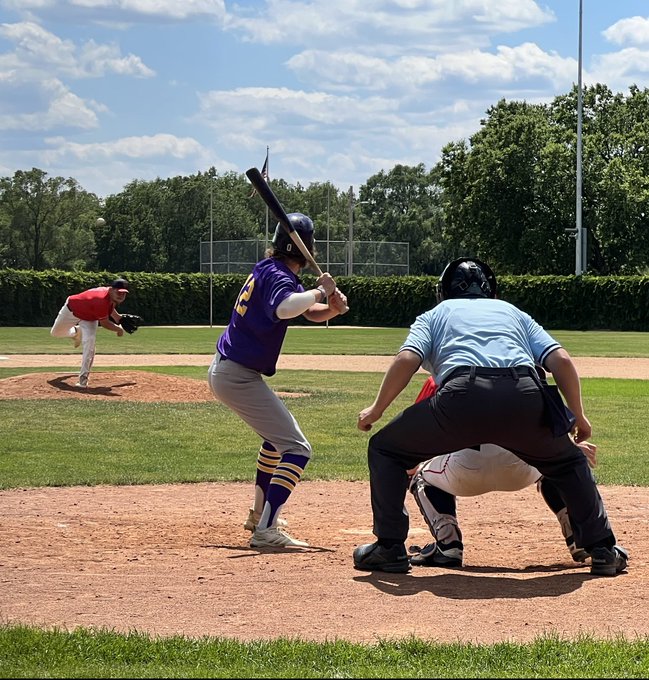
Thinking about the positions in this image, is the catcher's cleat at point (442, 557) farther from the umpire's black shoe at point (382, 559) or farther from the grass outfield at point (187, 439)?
the grass outfield at point (187, 439)

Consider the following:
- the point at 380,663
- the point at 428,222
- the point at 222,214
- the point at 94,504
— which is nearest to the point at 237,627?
the point at 380,663

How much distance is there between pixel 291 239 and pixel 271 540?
1.88 meters

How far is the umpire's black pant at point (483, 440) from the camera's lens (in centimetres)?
585

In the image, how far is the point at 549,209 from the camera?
62.9 meters

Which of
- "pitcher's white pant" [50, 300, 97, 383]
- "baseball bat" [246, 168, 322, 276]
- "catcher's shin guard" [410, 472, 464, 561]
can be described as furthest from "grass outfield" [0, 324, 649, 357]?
"catcher's shin guard" [410, 472, 464, 561]

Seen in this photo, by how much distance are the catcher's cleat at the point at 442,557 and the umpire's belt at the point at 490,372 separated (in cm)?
119

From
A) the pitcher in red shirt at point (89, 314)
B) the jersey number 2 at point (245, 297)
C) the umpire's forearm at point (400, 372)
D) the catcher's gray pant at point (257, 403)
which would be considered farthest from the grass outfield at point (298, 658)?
the pitcher in red shirt at point (89, 314)

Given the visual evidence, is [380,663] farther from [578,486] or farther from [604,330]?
[604,330]

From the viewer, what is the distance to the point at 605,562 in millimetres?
6250

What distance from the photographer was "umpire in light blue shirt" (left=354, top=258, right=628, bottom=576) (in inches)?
231

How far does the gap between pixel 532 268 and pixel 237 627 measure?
6070 cm

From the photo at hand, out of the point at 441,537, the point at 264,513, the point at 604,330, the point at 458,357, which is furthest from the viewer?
the point at 604,330

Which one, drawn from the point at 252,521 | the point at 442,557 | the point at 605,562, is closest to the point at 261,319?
the point at 252,521

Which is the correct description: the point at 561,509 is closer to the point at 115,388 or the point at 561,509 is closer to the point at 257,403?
the point at 257,403
